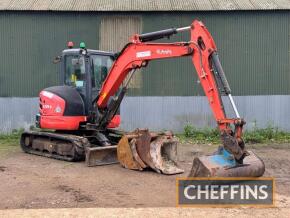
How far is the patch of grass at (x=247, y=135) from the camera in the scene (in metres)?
15.5

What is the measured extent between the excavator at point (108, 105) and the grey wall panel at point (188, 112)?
4.90 metres

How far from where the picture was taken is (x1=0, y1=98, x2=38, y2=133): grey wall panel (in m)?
16.6

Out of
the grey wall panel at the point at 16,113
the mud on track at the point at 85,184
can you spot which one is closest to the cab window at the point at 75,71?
the mud on track at the point at 85,184

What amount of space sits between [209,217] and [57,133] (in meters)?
6.20

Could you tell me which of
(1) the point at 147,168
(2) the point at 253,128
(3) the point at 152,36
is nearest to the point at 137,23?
(2) the point at 253,128

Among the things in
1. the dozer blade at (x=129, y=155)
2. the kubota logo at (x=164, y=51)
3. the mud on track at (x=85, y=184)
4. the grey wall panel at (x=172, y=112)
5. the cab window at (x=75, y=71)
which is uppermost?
the kubota logo at (x=164, y=51)

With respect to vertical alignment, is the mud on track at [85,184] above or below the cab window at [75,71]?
below

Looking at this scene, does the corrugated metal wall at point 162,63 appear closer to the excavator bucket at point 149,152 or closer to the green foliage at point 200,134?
the green foliage at point 200,134

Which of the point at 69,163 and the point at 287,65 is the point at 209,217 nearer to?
the point at 69,163

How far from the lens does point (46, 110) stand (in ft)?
38.0

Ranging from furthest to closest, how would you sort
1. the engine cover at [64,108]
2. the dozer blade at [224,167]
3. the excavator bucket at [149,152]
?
1. the engine cover at [64,108]
2. the excavator bucket at [149,152]
3. the dozer blade at [224,167]

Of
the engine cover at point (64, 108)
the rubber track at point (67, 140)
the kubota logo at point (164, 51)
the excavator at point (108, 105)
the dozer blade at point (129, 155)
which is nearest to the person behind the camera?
the excavator at point (108, 105)

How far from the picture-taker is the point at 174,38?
1692 cm

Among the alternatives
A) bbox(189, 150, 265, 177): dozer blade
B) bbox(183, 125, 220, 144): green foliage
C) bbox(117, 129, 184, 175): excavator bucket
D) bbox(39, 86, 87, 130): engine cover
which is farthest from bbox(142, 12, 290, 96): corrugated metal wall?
bbox(189, 150, 265, 177): dozer blade
